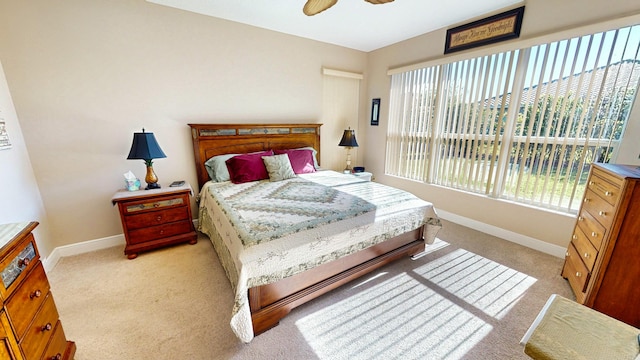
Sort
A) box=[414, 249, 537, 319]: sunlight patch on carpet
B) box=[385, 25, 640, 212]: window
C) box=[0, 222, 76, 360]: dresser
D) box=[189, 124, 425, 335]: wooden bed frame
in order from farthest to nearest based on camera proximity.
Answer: box=[385, 25, 640, 212]: window → box=[414, 249, 537, 319]: sunlight patch on carpet → box=[189, 124, 425, 335]: wooden bed frame → box=[0, 222, 76, 360]: dresser

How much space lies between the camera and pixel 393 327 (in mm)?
1608

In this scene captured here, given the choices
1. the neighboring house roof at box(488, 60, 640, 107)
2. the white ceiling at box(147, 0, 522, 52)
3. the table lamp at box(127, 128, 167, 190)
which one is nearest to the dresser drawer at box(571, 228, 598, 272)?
the neighboring house roof at box(488, 60, 640, 107)

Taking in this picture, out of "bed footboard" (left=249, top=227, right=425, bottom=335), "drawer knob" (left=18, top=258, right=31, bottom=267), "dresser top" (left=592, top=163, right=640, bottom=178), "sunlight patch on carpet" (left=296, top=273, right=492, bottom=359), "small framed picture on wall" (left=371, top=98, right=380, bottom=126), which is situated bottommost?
"sunlight patch on carpet" (left=296, top=273, right=492, bottom=359)

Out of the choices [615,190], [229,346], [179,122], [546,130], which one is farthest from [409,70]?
[229,346]

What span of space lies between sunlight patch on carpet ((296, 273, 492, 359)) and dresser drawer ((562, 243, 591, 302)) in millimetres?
797

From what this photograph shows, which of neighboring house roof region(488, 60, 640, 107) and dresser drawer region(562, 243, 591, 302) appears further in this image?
neighboring house roof region(488, 60, 640, 107)

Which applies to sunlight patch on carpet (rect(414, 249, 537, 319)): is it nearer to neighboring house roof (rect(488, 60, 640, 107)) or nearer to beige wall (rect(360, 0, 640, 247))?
beige wall (rect(360, 0, 640, 247))

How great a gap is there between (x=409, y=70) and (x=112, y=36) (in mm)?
3601

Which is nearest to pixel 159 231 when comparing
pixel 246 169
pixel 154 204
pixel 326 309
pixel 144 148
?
pixel 154 204

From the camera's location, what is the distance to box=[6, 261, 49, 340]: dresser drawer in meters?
0.95

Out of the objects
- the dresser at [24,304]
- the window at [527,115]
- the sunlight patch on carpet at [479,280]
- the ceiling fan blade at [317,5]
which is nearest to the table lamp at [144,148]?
the dresser at [24,304]

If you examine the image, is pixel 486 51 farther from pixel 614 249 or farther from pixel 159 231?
pixel 159 231

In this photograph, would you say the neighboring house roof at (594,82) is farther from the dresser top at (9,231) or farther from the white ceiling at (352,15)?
the dresser top at (9,231)

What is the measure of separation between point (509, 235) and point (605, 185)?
131 cm
